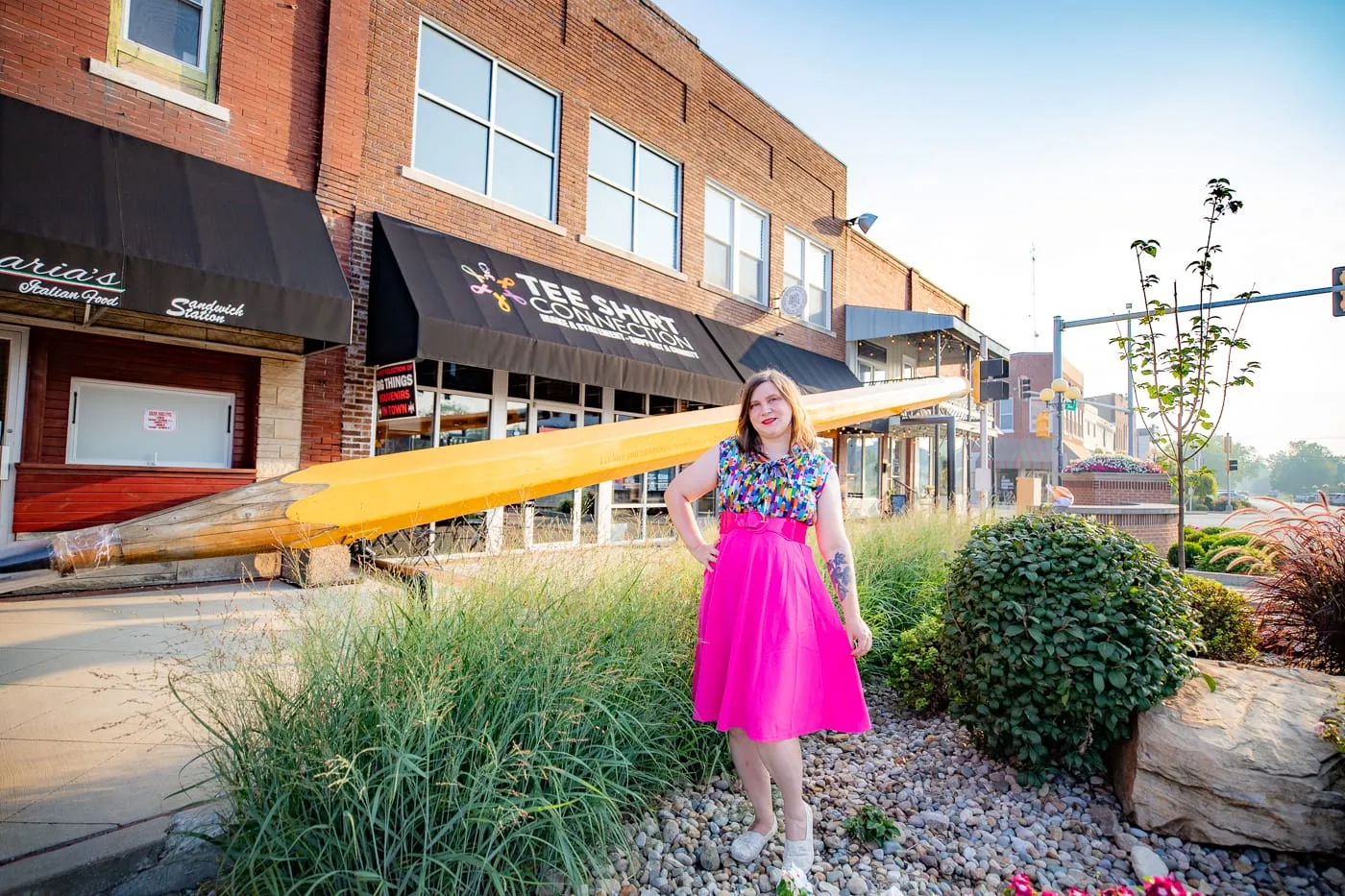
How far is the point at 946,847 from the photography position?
259cm

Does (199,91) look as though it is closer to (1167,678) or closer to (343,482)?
(343,482)

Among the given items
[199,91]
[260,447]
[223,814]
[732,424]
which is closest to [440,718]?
[223,814]

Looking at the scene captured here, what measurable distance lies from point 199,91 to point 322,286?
2.63 meters

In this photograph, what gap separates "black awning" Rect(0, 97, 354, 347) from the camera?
200 inches

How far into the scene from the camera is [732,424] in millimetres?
6242

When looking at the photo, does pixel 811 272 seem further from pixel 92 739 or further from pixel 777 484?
pixel 92 739

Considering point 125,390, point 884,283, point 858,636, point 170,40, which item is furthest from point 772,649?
point 884,283

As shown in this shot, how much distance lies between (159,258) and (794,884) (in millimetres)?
6559

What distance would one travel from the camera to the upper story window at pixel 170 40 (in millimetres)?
6441

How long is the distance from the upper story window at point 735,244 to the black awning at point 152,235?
315 inches

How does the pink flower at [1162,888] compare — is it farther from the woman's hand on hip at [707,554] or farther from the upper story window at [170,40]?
the upper story window at [170,40]

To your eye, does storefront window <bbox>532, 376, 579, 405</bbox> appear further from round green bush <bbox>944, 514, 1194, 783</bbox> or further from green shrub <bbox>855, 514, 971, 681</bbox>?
round green bush <bbox>944, 514, 1194, 783</bbox>

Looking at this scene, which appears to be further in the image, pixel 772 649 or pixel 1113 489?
pixel 1113 489

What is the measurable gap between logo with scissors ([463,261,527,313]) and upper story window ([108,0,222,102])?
123 inches
